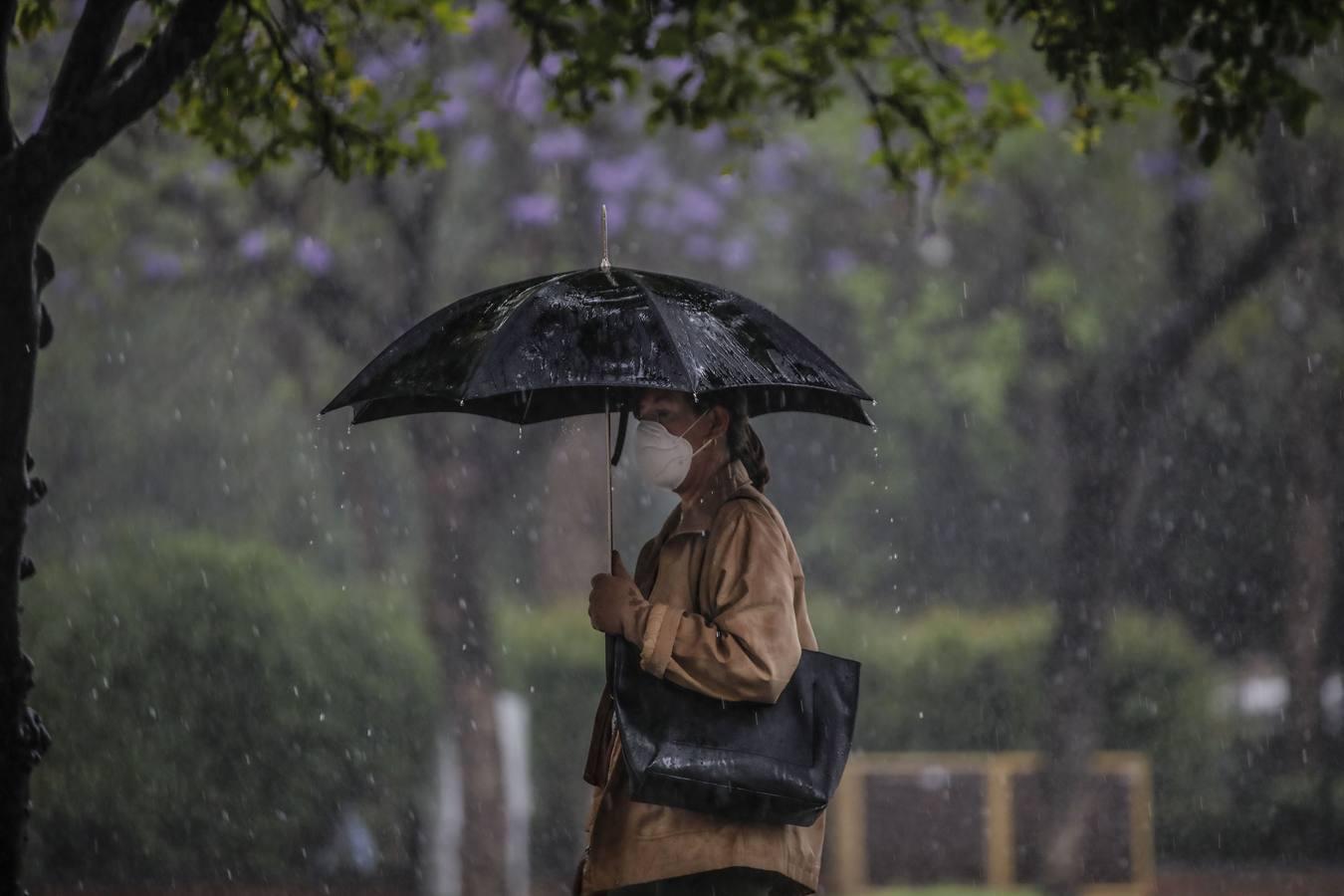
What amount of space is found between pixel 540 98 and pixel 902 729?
596 cm

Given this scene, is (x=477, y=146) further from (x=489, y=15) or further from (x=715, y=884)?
(x=715, y=884)

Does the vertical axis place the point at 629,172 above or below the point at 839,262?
below

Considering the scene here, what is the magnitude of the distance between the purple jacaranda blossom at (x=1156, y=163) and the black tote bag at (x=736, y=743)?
10758 mm

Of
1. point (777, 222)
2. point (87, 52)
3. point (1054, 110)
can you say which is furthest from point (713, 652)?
point (777, 222)

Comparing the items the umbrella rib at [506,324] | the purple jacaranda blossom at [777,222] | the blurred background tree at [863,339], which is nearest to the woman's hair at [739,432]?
the umbrella rib at [506,324]

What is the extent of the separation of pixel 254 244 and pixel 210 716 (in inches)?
141

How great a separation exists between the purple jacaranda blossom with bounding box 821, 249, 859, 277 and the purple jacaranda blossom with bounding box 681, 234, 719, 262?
3.09 meters

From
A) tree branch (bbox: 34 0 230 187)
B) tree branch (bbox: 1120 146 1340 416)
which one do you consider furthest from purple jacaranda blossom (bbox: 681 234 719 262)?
tree branch (bbox: 34 0 230 187)

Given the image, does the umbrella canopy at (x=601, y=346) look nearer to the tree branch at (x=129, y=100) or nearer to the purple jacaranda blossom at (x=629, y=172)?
the tree branch at (x=129, y=100)

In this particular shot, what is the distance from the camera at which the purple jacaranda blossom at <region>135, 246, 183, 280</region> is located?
15.1 m

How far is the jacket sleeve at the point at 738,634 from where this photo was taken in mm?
4051

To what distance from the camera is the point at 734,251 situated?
18.7 m

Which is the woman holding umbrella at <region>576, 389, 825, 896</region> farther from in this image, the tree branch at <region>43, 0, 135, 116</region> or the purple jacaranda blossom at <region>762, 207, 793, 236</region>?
the purple jacaranda blossom at <region>762, 207, 793, 236</region>

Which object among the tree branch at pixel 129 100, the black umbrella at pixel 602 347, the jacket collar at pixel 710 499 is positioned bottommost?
the jacket collar at pixel 710 499
